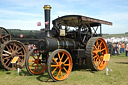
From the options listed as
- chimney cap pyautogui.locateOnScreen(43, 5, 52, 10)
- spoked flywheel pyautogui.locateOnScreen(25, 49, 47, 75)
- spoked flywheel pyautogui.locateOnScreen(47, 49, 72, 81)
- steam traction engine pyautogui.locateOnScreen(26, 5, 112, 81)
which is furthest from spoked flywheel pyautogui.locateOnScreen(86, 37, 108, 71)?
chimney cap pyautogui.locateOnScreen(43, 5, 52, 10)

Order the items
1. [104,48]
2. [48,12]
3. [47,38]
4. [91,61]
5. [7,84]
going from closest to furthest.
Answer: [7,84], [47,38], [91,61], [104,48], [48,12]

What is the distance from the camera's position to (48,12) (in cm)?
1091

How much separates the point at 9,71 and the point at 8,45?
4.28 ft

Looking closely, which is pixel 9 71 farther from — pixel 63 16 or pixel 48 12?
pixel 48 12

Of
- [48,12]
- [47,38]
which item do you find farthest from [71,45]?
[48,12]

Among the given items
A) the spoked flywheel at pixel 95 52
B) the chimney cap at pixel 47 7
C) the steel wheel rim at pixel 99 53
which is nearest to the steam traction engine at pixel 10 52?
the spoked flywheel at pixel 95 52

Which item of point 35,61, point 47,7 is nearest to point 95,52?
point 35,61

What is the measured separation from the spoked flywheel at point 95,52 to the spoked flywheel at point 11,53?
326cm

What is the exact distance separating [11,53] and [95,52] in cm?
386

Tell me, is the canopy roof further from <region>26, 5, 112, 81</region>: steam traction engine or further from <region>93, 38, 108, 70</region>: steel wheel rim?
<region>93, 38, 108, 70</region>: steel wheel rim

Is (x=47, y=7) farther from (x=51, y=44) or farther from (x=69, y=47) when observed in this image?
(x=51, y=44)

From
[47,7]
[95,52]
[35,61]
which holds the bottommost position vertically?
[35,61]

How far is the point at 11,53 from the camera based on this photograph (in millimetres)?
7402

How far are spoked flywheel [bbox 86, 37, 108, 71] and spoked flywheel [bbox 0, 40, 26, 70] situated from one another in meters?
3.26
